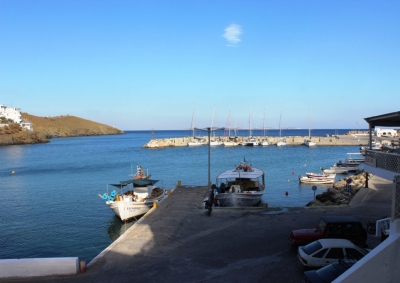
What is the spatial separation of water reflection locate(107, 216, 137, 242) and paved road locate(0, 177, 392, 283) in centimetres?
432

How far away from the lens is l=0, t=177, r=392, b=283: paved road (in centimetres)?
1208

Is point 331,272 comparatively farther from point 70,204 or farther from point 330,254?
point 70,204

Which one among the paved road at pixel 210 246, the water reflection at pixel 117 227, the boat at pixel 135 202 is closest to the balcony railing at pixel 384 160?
the paved road at pixel 210 246

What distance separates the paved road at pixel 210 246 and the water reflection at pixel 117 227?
432 cm

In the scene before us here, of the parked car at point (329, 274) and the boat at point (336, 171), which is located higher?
the parked car at point (329, 274)

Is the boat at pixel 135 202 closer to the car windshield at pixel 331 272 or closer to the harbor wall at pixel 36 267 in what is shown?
the harbor wall at pixel 36 267

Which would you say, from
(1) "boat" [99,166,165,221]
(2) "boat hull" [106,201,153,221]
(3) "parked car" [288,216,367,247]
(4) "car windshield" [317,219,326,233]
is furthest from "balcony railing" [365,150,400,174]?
(2) "boat hull" [106,201,153,221]

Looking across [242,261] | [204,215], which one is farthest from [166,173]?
[242,261]

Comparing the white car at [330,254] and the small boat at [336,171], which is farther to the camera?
the small boat at [336,171]

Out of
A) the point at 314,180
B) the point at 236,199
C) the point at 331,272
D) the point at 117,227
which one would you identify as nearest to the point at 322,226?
the point at 331,272

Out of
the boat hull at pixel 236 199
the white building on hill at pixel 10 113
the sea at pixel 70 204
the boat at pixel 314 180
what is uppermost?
the white building on hill at pixel 10 113

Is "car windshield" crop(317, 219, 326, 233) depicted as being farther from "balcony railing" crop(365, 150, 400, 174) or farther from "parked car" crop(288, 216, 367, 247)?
"balcony railing" crop(365, 150, 400, 174)

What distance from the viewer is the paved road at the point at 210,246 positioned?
39.6 feet

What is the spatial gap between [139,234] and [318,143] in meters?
111
